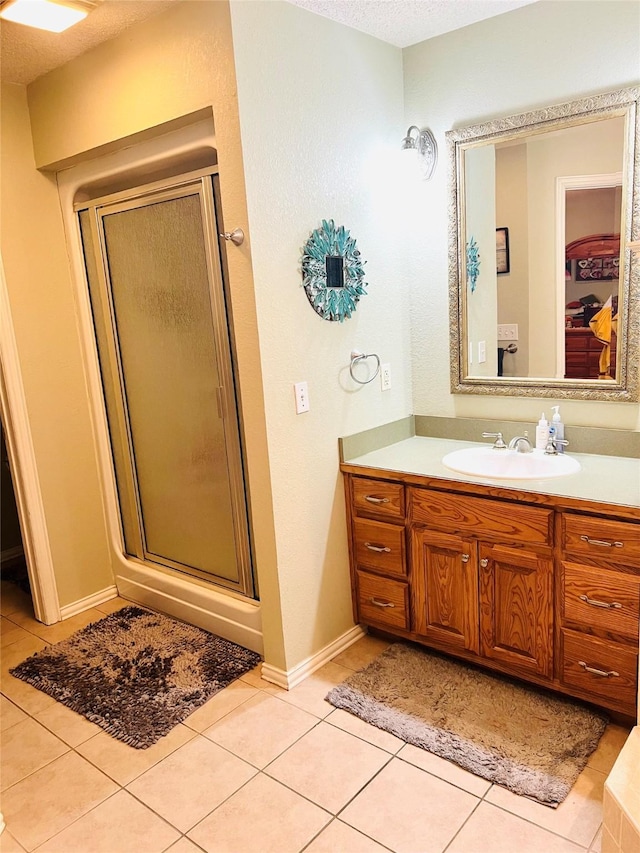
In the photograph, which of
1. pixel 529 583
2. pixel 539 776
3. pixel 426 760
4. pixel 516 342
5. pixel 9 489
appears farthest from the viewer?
pixel 9 489

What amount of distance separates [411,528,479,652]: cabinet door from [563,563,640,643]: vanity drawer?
13.7 inches

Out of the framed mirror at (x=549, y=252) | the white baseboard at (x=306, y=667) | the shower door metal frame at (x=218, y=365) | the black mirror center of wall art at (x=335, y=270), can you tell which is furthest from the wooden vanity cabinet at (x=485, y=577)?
the black mirror center of wall art at (x=335, y=270)

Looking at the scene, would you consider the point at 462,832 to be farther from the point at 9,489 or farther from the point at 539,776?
the point at 9,489

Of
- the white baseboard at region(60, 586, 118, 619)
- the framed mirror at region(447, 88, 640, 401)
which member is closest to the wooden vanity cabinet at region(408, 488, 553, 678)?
the framed mirror at region(447, 88, 640, 401)

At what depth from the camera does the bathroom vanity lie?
1964 mm

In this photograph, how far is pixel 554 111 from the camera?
7.59ft

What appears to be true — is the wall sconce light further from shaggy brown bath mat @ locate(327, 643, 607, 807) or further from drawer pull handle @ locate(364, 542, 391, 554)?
shaggy brown bath mat @ locate(327, 643, 607, 807)

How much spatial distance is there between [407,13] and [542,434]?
5.50 feet

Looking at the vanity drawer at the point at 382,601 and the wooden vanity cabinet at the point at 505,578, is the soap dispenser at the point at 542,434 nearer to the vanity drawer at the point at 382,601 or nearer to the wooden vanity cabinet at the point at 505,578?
the wooden vanity cabinet at the point at 505,578

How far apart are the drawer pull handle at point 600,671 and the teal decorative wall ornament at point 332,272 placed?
59.8 inches

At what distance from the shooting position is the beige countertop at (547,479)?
6.54ft

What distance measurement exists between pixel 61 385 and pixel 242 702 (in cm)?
170

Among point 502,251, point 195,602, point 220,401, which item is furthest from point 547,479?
point 195,602

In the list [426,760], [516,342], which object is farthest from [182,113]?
[426,760]
